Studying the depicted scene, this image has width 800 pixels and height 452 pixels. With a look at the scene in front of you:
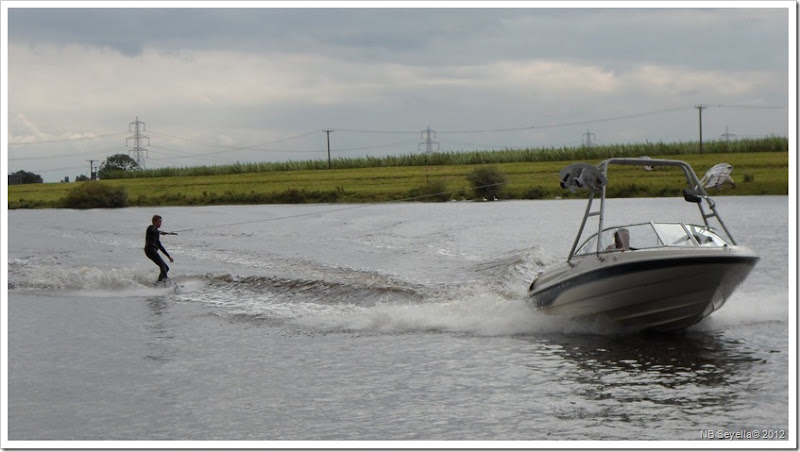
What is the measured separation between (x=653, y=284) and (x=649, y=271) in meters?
0.34

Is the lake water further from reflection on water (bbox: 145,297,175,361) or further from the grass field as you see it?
the grass field

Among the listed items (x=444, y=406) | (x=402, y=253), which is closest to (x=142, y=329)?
(x=444, y=406)

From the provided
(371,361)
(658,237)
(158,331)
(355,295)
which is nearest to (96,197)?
(355,295)

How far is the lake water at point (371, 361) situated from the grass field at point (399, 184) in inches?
1409

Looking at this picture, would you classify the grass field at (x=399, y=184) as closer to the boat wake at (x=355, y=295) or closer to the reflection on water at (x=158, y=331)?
the boat wake at (x=355, y=295)

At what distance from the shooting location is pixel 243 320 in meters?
22.4

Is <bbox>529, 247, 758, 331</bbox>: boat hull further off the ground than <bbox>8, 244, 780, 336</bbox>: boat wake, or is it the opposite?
<bbox>529, 247, 758, 331</bbox>: boat hull

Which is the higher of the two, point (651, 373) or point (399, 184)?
point (399, 184)

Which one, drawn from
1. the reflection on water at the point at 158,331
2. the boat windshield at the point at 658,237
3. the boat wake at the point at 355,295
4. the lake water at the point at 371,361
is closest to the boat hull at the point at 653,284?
the boat windshield at the point at 658,237

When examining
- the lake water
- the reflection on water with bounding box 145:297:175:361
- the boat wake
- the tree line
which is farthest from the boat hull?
the tree line

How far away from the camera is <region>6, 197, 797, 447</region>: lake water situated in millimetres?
12492

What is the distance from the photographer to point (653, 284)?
1675cm

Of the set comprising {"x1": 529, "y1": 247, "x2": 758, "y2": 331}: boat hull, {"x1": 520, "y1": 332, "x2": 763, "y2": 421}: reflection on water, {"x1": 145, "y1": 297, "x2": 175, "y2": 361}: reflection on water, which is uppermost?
{"x1": 529, "y1": 247, "x2": 758, "y2": 331}: boat hull

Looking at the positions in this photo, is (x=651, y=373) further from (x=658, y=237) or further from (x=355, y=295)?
(x=355, y=295)
